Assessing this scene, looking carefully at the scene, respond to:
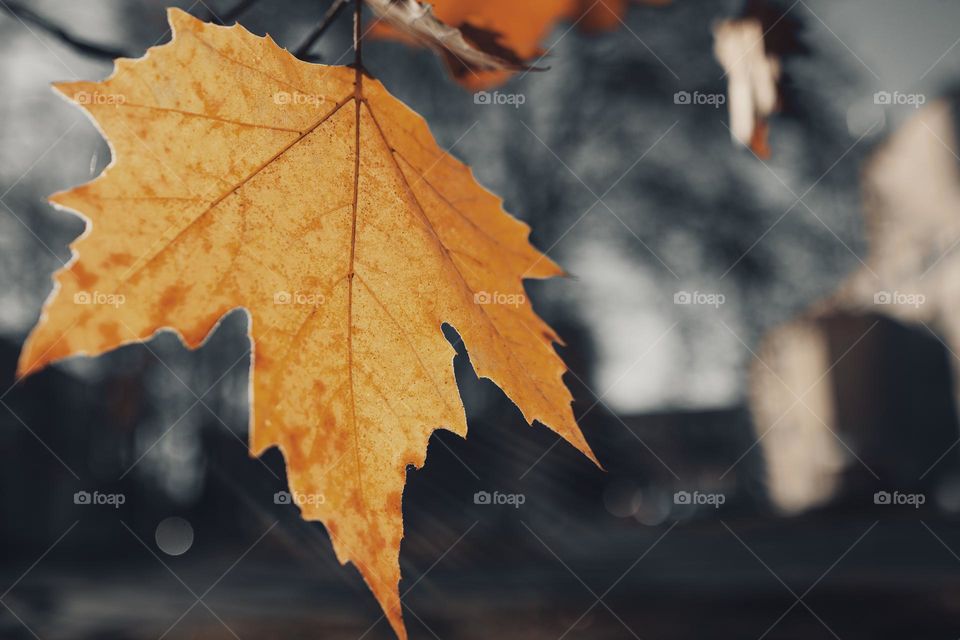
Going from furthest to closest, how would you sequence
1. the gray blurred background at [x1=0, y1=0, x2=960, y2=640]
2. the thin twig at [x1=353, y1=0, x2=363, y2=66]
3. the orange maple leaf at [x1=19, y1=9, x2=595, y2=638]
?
the gray blurred background at [x1=0, y1=0, x2=960, y2=640], the thin twig at [x1=353, y1=0, x2=363, y2=66], the orange maple leaf at [x1=19, y1=9, x2=595, y2=638]

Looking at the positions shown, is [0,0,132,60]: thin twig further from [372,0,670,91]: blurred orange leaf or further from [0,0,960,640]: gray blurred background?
[0,0,960,640]: gray blurred background

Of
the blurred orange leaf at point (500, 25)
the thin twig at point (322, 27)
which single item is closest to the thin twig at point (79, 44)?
the thin twig at point (322, 27)

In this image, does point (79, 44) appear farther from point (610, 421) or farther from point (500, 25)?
point (610, 421)

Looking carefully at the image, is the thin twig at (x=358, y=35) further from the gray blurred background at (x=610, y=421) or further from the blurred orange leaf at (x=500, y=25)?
the gray blurred background at (x=610, y=421)

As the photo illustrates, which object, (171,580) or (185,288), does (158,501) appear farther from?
(185,288)

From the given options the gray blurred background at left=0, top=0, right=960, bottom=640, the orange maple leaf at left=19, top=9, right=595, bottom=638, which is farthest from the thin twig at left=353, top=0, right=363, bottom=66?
the gray blurred background at left=0, top=0, right=960, bottom=640

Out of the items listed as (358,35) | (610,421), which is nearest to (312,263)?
(358,35)
